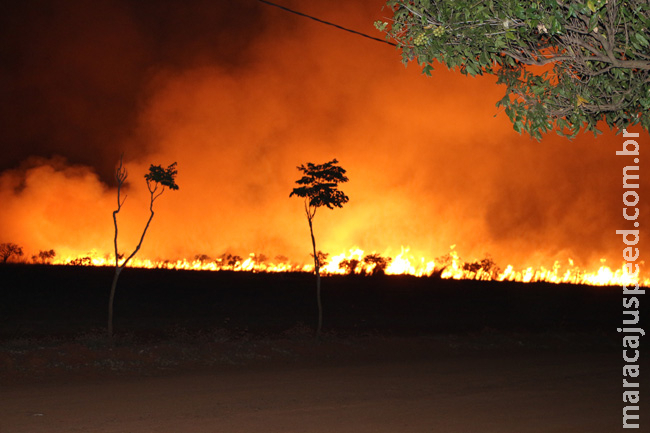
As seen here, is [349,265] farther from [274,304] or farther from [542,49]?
[542,49]

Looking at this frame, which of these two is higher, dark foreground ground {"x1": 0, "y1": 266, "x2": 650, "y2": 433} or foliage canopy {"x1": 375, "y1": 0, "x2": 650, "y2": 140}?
foliage canopy {"x1": 375, "y1": 0, "x2": 650, "y2": 140}

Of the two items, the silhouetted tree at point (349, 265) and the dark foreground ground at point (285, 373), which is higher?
the silhouetted tree at point (349, 265)

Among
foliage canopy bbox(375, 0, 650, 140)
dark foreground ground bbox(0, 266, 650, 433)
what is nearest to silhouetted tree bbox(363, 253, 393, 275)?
dark foreground ground bbox(0, 266, 650, 433)

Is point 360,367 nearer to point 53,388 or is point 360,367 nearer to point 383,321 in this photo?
point 53,388

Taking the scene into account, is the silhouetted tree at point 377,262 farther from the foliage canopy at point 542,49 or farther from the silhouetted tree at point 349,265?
the foliage canopy at point 542,49

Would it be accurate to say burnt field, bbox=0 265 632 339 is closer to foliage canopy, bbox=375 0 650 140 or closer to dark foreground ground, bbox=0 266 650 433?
dark foreground ground, bbox=0 266 650 433

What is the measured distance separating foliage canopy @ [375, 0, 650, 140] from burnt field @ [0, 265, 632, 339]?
17.4 meters

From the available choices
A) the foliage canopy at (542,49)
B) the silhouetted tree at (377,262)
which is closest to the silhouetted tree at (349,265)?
the silhouetted tree at (377,262)

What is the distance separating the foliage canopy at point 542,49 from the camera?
20.6 ft

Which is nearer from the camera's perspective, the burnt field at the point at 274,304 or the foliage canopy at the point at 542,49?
the foliage canopy at the point at 542,49

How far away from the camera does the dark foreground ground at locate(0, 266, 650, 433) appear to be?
9.52 m

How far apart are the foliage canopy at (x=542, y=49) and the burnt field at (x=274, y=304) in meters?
17.4

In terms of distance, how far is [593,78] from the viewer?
7.02 metres

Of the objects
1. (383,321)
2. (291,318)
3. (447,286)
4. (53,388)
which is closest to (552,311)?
(447,286)
